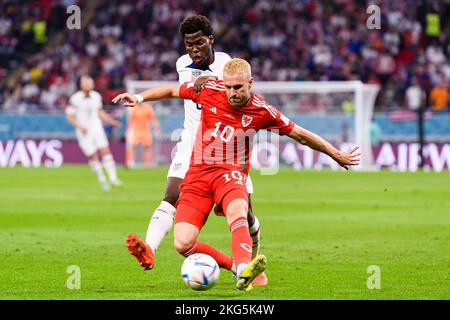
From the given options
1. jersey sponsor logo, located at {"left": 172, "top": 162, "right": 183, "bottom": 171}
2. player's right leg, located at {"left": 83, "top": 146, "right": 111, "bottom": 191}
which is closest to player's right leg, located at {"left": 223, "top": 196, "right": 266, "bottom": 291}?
jersey sponsor logo, located at {"left": 172, "top": 162, "right": 183, "bottom": 171}

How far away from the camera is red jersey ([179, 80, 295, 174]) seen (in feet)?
30.5

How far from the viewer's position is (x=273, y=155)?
31719 mm

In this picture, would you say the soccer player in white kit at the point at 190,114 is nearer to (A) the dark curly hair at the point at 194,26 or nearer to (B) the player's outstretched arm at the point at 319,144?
(A) the dark curly hair at the point at 194,26

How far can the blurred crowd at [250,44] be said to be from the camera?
35.1 meters

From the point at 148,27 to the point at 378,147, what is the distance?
13.1 metres

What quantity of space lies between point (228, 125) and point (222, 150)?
24 cm

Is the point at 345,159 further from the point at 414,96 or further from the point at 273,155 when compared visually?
the point at 414,96

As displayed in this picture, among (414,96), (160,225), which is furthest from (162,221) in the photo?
(414,96)

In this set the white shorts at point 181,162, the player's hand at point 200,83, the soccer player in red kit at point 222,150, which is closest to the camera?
the soccer player in red kit at point 222,150

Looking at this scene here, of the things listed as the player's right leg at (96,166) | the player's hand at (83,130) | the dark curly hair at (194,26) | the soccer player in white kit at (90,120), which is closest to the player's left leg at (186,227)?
the dark curly hair at (194,26)

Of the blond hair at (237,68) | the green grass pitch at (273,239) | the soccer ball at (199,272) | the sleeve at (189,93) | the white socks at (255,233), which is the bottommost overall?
the green grass pitch at (273,239)

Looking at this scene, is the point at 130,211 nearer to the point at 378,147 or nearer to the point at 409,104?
the point at 378,147

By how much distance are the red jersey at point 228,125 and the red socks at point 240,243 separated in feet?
2.13
